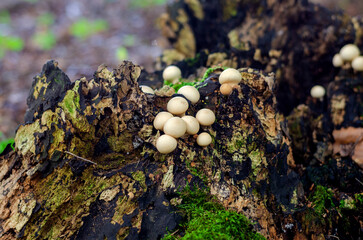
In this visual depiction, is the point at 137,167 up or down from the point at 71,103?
down

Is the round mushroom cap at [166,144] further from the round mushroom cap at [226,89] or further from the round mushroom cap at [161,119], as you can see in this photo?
the round mushroom cap at [226,89]

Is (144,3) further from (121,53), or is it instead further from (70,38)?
(121,53)

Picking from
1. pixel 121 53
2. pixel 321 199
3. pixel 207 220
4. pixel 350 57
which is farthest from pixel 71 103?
pixel 121 53

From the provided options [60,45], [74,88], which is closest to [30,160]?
[74,88]

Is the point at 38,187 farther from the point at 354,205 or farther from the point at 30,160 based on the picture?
the point at 354,205

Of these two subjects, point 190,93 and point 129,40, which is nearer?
point 190,93

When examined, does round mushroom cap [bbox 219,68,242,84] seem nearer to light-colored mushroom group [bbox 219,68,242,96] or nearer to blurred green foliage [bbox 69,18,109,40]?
light-colored mushroom group [bbox 219,68,242,96]
